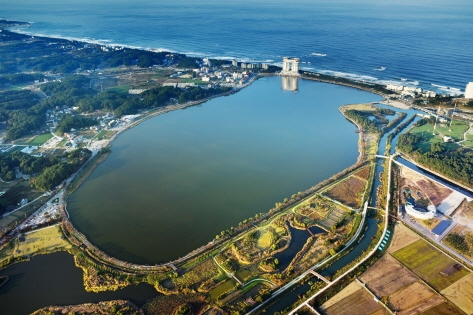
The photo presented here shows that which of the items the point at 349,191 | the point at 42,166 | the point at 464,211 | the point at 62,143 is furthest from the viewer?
the point at 62,143

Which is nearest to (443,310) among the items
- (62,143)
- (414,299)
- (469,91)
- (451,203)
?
(414,299)

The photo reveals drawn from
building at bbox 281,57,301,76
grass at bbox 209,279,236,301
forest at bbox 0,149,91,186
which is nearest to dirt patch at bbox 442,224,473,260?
grass at bbox 209,279,236,301

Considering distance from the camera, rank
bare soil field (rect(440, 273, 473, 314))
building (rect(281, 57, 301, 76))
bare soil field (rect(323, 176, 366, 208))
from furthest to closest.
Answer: building (rect(281, 57, 301, 76)) < bare soil field (rect(323, 176, 366, 208)) < bare soil field (rect(440, 273, 473, 314))

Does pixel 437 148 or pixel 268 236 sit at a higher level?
pixel 437 148

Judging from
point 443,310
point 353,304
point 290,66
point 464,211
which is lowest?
point 353,304

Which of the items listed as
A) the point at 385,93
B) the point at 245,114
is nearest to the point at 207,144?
the point at 245,114

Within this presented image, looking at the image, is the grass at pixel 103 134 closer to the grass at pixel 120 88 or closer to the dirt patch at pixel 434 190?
the grass at pixel 120 88

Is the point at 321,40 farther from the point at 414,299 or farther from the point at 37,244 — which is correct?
the point at 37,244

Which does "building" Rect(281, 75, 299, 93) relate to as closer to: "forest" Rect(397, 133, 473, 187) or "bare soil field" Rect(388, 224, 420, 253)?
"forest" Rect(397, 133, 473, 187)
